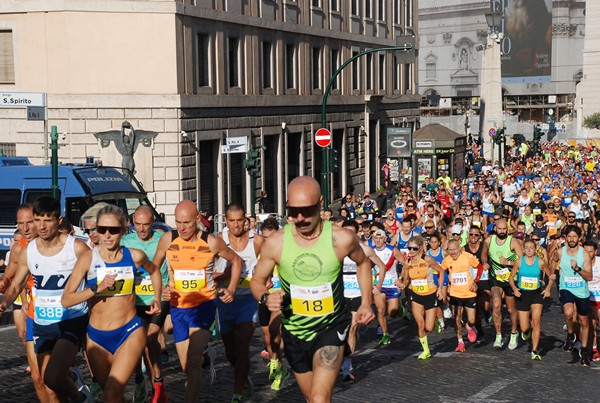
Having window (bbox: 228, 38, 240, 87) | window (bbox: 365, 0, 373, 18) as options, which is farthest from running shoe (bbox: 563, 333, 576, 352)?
window (bbox: 365, 0, 373, 18)

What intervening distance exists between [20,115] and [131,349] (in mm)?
22732

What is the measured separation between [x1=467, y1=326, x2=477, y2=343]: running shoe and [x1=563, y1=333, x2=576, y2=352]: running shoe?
1207 mm

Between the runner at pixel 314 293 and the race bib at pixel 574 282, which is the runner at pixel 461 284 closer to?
the race bib at pixel 574 282

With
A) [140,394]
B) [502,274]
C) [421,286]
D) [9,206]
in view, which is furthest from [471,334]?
[9,206]

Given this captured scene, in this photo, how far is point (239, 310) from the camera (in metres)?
10.1

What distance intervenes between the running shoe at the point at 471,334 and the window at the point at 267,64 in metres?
22.2

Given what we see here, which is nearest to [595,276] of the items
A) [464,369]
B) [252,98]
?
[464,369]

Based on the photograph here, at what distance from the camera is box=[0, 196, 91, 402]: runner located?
27.0ft

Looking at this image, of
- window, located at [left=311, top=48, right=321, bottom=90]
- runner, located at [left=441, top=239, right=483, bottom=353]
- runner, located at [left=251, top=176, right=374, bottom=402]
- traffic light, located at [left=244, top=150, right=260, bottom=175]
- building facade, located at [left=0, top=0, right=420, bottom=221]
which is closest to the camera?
runner, located at [left=251, top=176, right=374, bottom=402]

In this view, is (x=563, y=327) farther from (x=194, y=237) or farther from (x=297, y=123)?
(x=297, y=123)

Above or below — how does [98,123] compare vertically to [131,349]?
above

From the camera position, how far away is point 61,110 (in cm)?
2891

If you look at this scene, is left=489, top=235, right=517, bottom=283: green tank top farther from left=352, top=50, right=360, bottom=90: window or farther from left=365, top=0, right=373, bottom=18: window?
left=365, top=0, right=373, bottom=18: window

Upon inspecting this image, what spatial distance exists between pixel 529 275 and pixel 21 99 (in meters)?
Answer: 11.1
